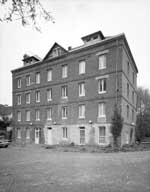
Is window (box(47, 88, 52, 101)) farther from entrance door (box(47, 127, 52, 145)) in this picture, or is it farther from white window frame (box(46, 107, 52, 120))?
entrance door (box(47, 127, 52, 145))

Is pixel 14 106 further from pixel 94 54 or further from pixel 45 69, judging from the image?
pixel 94 54

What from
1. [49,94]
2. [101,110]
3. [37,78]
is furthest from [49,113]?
[101,110]

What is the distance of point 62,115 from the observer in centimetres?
2358

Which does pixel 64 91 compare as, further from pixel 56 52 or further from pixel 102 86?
pixel 56 52

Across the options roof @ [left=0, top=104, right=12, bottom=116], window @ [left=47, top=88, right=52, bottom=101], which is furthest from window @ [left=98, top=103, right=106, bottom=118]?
roof @ [left=0, top=104, right=12, bottom=116]

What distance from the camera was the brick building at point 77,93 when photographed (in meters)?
19.8

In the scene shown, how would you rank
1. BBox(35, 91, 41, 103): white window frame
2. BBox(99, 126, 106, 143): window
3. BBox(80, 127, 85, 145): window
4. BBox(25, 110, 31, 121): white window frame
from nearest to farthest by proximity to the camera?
BBox(99, 126, 106, 143): window, BBox(80, 127, 85, 145): window, BBox(35, 91, 41, 103): white window frame, BBox(25, 110, 31, 121): white window frame

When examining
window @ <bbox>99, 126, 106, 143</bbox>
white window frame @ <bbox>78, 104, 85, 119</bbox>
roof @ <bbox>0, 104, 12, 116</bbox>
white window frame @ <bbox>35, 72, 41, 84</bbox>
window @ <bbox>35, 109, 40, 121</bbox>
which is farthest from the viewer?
roof @ <bbox>0, 104, 12, 116</bbox>

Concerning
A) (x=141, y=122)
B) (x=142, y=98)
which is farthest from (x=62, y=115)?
(x=142, y=98)

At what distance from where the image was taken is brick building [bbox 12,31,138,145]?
19.8m

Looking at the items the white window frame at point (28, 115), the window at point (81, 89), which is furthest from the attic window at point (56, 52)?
the white window frame at point (28, 115)

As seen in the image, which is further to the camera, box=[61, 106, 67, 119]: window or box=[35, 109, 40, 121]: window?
box=[35, 109, 40, 121]: window

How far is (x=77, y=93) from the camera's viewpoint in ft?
73.4

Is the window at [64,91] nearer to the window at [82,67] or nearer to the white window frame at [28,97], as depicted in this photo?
the window at [82,67]
